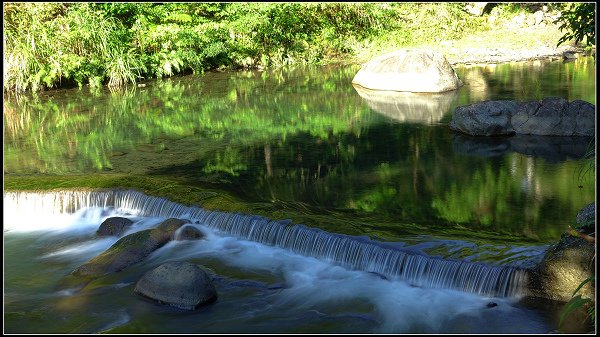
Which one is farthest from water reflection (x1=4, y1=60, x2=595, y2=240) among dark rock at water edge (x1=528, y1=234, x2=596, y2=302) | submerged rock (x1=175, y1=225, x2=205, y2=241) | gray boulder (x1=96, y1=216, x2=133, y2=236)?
gray boulder (x1=96, y1=216, x2=133, y2=236)

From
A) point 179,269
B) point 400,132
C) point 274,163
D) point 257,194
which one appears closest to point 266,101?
point 400,132

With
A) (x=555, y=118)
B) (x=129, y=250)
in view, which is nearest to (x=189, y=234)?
(x=129, y=250)

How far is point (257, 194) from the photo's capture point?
9.81 meters

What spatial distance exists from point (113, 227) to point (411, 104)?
333 inches

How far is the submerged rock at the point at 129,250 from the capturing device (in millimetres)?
8117

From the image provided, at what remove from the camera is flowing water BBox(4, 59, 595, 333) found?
6.91 m

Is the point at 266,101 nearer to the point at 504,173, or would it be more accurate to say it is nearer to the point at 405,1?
the point at 504,173

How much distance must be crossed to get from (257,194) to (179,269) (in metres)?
2.64

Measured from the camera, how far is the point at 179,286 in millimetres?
7199

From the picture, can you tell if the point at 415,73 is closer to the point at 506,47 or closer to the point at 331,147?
the point at 331,147

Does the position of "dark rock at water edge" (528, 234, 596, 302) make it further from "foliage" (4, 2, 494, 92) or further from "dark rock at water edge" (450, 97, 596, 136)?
"foliage" (4, 2, 494, 92)

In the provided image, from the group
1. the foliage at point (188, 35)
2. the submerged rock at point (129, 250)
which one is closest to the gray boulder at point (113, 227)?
the submerged rock at point (129, 250)

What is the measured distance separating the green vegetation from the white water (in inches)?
463

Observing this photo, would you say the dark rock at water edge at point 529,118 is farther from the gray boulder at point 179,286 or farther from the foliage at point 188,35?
the foliage at point 188,35
